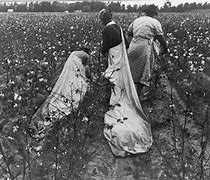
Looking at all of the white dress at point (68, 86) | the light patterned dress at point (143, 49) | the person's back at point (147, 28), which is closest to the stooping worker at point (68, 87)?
the white dress at point (68, 86)

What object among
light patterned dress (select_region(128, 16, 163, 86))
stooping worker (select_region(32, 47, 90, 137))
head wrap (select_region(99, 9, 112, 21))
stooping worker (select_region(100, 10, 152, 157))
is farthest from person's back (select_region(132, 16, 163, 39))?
stooping worker (select_region(32, 47, 90, 137))

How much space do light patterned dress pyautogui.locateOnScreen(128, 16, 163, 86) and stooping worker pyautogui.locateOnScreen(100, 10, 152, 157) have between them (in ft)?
0.78

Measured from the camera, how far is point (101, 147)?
4434 millimetres

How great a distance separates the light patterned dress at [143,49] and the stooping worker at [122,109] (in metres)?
0.24

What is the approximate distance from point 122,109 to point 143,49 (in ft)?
3.51

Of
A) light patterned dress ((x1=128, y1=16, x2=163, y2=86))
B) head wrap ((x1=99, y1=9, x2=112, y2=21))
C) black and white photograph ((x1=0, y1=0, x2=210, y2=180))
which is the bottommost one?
black and white photograph ((x1=0, y1=0, x2=210, y2=180))

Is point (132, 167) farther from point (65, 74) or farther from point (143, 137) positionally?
point (65, 74)

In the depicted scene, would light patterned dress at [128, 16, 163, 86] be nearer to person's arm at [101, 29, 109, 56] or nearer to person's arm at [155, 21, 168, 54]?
person's arm at [155, 21, 168, 54]

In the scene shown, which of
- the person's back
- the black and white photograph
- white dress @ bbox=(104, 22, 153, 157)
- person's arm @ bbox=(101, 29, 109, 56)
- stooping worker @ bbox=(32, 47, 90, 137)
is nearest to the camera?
the black and white photograph

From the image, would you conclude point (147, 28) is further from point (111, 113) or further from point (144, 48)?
point (111, 113)

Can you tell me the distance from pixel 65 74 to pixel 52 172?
1.77m

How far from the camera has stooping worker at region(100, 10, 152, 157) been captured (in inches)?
166

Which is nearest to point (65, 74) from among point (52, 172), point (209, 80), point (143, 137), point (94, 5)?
point (143, 137)

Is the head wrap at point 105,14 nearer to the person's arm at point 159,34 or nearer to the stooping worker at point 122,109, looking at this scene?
the stooping worker at point 122,109
